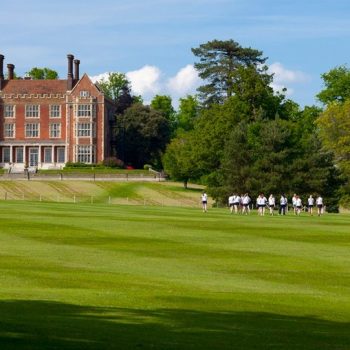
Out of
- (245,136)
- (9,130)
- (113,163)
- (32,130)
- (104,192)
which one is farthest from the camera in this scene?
(9,130)

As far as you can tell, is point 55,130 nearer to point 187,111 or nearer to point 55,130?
point 55,130

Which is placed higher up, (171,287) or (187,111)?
(187,111)

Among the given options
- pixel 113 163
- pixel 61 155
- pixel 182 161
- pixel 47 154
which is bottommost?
pixel 182 161

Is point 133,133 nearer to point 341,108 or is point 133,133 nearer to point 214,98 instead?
point 214,98

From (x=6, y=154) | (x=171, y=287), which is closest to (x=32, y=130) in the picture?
(x=6, y=154)

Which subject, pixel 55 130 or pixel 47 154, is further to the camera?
pixel 55 130

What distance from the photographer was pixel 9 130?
148625 mm

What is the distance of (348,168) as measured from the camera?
10631 centimetres

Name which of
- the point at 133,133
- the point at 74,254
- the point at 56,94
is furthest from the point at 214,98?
the point at 74,254

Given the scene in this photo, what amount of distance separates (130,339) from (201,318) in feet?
11.1

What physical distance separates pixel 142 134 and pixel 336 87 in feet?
94.5

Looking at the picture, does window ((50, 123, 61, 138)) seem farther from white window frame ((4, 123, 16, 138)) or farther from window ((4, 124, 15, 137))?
window ((4, 124, 15, 137))

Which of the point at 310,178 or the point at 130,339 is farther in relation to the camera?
the point at 310,178

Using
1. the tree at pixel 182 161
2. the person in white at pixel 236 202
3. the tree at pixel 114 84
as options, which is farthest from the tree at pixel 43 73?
the person in white at pixel 236 202
